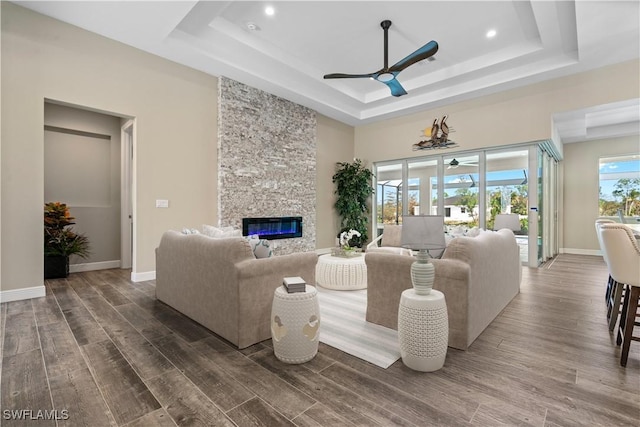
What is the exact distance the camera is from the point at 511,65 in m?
5.27

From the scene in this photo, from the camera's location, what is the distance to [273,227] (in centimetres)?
612

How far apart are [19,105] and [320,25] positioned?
3835 mm

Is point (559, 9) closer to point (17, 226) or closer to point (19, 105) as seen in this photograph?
point (19, 105)

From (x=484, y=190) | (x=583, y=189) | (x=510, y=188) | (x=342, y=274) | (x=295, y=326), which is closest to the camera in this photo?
(x=295, y=326)

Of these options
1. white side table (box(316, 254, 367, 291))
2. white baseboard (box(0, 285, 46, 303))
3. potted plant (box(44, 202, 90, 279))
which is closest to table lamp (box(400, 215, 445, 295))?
white side table (box(316, 254, 367, 291))

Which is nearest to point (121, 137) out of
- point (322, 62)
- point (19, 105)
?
point (19, 105)

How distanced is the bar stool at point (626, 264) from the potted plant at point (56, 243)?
248 inches

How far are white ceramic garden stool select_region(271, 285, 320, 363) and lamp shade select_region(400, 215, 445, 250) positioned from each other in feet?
2.57

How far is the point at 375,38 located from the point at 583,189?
6.63m

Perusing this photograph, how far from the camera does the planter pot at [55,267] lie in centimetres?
445

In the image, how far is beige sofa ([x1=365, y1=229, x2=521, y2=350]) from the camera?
2.27m

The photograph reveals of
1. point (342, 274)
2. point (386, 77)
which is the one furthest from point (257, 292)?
point (386, 77)

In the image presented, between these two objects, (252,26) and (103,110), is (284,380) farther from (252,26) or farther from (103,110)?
(252,26)

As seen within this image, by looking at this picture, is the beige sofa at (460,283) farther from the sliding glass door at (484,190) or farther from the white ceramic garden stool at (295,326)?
the sliding glass door at (484,190)
